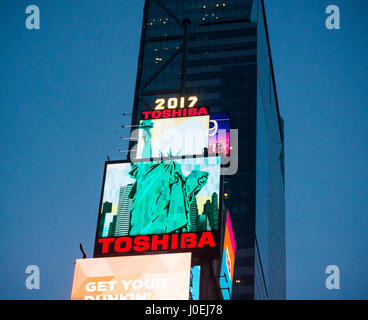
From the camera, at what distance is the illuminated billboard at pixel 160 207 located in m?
42.4

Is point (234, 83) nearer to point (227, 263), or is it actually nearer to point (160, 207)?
point (227, 263)

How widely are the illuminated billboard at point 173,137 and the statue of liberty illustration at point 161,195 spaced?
1270mm

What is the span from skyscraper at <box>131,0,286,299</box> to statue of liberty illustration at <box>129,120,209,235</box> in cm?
8928

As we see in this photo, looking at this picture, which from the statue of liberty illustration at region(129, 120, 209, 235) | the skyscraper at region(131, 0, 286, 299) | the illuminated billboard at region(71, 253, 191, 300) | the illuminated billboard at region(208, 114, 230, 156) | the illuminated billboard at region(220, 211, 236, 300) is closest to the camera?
the illuminated billboard at region(71, 253, 191, 300)

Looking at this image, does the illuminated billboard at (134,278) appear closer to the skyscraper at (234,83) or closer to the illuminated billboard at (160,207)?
the illuminated billboard at (160,207)

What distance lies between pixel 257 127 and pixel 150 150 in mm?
105047

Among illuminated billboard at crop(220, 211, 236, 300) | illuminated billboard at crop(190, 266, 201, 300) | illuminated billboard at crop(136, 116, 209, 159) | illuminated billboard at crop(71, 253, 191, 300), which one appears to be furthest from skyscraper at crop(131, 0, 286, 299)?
illuminated billboard at crop(71, 253, 191, 300)

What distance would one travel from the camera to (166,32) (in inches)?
6594

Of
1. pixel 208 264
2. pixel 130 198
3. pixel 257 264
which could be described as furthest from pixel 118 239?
pixel 257 264

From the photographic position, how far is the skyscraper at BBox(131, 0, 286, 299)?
5517 inches

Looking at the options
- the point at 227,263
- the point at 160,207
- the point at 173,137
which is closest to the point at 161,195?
the point at 160,207

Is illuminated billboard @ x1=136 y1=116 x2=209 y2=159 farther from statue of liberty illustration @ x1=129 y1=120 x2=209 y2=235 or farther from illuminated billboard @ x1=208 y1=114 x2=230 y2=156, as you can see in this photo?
illuminated billboard @ x1=208 y1=114 x2=230 y2=156

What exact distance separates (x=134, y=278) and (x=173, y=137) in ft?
45.1

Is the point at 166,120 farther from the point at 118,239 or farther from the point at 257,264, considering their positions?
the point at 257,264
